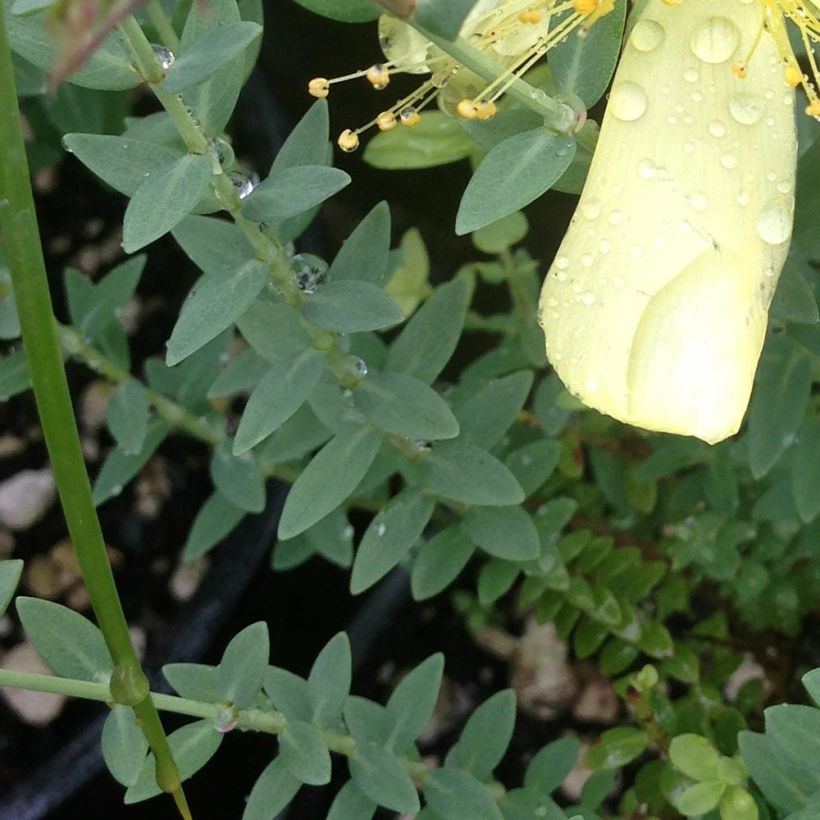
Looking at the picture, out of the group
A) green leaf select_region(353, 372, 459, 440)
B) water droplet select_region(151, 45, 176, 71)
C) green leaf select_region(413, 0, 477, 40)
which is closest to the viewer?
green leaf select_region(413, 0, 477, 40)

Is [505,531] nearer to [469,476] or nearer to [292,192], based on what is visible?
[469,476]

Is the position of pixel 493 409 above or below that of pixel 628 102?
below

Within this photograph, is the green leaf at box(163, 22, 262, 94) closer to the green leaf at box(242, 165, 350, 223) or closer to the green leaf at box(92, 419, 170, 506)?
the green leaf at box(242, 165, 350, 223)

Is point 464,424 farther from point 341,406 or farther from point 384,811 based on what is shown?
point 384,811

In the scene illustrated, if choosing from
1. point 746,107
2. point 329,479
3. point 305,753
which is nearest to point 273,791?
point 305,753

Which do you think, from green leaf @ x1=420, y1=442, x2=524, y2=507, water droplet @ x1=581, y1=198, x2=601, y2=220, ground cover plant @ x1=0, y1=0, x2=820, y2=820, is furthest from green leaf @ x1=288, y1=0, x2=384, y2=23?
green leaf @ x1=420, y1=442, x2=524, y2=507

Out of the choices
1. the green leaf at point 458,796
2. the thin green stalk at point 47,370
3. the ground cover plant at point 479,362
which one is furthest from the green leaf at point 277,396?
the green leaf at point 458,796
